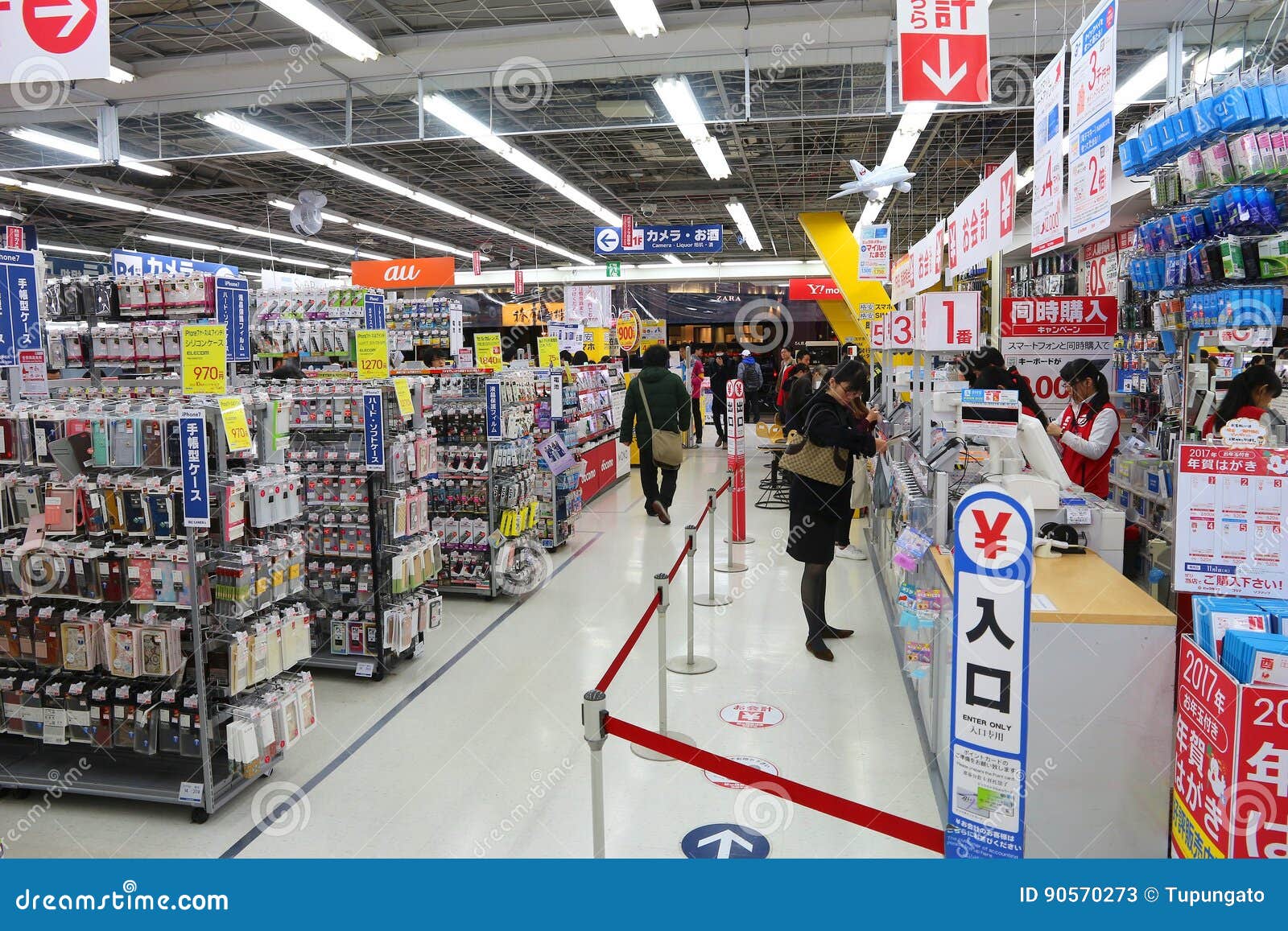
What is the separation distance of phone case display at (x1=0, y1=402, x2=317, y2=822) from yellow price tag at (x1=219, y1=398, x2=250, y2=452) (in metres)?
0.07

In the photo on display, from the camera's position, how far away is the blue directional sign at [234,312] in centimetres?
441

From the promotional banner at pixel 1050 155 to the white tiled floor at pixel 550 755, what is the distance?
8.68 ft

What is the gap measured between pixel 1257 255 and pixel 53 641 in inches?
296

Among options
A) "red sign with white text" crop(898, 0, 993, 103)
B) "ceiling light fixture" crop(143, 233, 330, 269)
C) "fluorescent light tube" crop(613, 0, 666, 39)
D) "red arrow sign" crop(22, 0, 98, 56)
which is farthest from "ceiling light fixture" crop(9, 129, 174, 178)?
"ceiling light fixture" crop(143, 233, 330, 269)

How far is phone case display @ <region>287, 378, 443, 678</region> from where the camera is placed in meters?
5.00

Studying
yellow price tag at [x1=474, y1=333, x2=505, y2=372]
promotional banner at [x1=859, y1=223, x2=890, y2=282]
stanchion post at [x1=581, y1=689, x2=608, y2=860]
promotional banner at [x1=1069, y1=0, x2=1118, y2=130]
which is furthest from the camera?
promotional banner at [x1=859, y1=223, x2=890, y2=282]

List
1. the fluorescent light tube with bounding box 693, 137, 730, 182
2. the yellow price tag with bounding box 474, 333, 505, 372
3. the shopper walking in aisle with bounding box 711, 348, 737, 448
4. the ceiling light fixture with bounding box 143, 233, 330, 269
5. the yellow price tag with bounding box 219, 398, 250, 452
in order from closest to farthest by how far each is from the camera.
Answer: the yellow price tag with bounding box 219, 398, 250, 452 < the yellow price tag with bounding box 474, 333, 505, 372 < the fluorescent light tube with bounding box 693, 137, 730, 182 < the shopper walking in aisle with bounding box 711, 348, 737, 448 < the ceiling light fixture with bounding box 143, 233, 330, 269

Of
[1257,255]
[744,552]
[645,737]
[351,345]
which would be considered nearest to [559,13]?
[351,345]

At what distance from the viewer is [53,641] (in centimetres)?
364

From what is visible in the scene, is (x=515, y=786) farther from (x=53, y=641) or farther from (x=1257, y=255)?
(x=1257, y=255)

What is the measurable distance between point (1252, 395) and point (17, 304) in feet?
21.6

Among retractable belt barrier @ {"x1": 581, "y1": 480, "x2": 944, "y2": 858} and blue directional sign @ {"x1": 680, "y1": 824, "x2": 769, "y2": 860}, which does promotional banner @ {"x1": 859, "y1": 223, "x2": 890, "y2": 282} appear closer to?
blue directional sign @ {"x1": 680, "y1": 824, "x2": 769, "y2": 860}

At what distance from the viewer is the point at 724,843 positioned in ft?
10.6

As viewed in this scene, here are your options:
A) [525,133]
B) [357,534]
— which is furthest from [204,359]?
[525,133]
